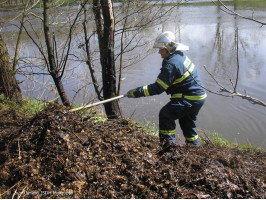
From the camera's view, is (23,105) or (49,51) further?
(23,105)

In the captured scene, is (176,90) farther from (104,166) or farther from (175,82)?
(104,166)

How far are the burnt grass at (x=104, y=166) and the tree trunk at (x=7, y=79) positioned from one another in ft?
9.27

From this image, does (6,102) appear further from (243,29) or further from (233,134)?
(243,29)

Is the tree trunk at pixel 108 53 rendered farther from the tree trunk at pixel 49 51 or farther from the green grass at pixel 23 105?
the green grass at pixel 23 105

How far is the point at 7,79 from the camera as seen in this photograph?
19.4 ft

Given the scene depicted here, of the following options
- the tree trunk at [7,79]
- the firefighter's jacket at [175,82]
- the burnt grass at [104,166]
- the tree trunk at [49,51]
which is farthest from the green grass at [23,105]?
the firefighter's jacket at [175,82]

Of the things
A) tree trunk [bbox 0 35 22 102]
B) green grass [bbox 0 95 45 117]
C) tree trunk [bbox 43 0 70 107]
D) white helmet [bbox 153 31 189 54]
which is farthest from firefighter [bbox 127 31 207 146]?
tree trunk [bbox 0 35 22 102]

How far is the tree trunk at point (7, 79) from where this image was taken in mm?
5734

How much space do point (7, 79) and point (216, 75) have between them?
6240mm

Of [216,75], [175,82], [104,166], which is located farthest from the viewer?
[216,75]

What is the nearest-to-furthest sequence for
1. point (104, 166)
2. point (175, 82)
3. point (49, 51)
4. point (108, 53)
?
point (104, 166), point (175, 82), point (108, 53), point (49, 51)

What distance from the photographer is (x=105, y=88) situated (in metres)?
4.64

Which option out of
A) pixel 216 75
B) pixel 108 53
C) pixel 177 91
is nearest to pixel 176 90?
pixel 177 91

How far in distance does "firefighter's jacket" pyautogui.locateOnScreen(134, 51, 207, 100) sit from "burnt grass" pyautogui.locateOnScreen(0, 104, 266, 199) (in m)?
0.82
